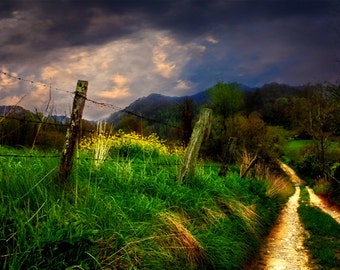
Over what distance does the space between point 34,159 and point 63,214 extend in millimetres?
2246

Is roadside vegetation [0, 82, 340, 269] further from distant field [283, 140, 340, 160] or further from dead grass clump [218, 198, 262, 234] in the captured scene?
distant field [283, 140, 340, 160]

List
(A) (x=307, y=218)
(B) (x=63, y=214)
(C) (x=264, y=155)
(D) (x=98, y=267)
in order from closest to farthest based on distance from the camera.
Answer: (D) (x=98, y=267), (B) (x=63, y=214), (A) (x=307, y=218), (C) (x=264, y=155)

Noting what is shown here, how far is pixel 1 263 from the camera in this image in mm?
3586

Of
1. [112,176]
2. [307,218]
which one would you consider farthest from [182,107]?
[112,176]

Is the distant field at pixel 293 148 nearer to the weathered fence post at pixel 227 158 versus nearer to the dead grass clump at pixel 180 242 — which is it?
the weathered fence post at pixel 227 158

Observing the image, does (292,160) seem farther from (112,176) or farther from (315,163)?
(112,176)

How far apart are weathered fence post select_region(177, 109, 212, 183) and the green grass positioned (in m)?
3.18

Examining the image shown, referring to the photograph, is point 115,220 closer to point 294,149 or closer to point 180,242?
point 180,242

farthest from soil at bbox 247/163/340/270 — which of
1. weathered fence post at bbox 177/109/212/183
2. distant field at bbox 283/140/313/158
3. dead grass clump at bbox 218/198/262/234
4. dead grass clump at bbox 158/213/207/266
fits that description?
distant field at bbox 283/140/313/158

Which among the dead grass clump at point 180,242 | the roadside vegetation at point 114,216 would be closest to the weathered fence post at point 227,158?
the roadside vegetation at point 114,216

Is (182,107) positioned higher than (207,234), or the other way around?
(182,107)

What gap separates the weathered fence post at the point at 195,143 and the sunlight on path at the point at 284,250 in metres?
2.27

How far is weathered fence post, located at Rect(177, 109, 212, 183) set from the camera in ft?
26.9

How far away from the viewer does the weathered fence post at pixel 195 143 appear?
26.9 ft
